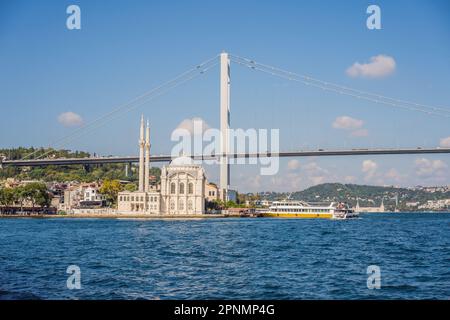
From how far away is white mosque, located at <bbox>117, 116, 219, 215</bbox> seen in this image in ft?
233

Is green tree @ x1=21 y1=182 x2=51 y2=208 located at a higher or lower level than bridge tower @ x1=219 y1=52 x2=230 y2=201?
lower

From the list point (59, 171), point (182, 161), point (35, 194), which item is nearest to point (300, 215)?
point (182, 161)

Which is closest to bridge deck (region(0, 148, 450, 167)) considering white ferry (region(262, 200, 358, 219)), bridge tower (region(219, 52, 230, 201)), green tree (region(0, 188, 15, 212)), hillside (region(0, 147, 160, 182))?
bridge tower (region(219, 52, 230, 201))

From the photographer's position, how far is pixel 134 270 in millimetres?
15078

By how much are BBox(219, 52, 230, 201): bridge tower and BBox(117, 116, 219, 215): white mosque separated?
10.8 ft

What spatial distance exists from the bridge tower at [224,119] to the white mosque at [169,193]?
3.31 metres

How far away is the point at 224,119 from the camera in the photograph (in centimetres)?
6400

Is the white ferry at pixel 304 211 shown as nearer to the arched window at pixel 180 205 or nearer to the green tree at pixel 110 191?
the arched window at pixel 180 205

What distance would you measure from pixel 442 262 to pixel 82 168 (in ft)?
280

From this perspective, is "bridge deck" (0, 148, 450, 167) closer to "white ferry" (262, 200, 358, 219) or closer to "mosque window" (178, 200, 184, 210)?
"mosque window" (178, 200, 184, 210)

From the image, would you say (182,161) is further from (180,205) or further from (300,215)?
(300,215)

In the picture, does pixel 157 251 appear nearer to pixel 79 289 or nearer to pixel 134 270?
pixel 134 270

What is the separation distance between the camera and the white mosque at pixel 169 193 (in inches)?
2790
